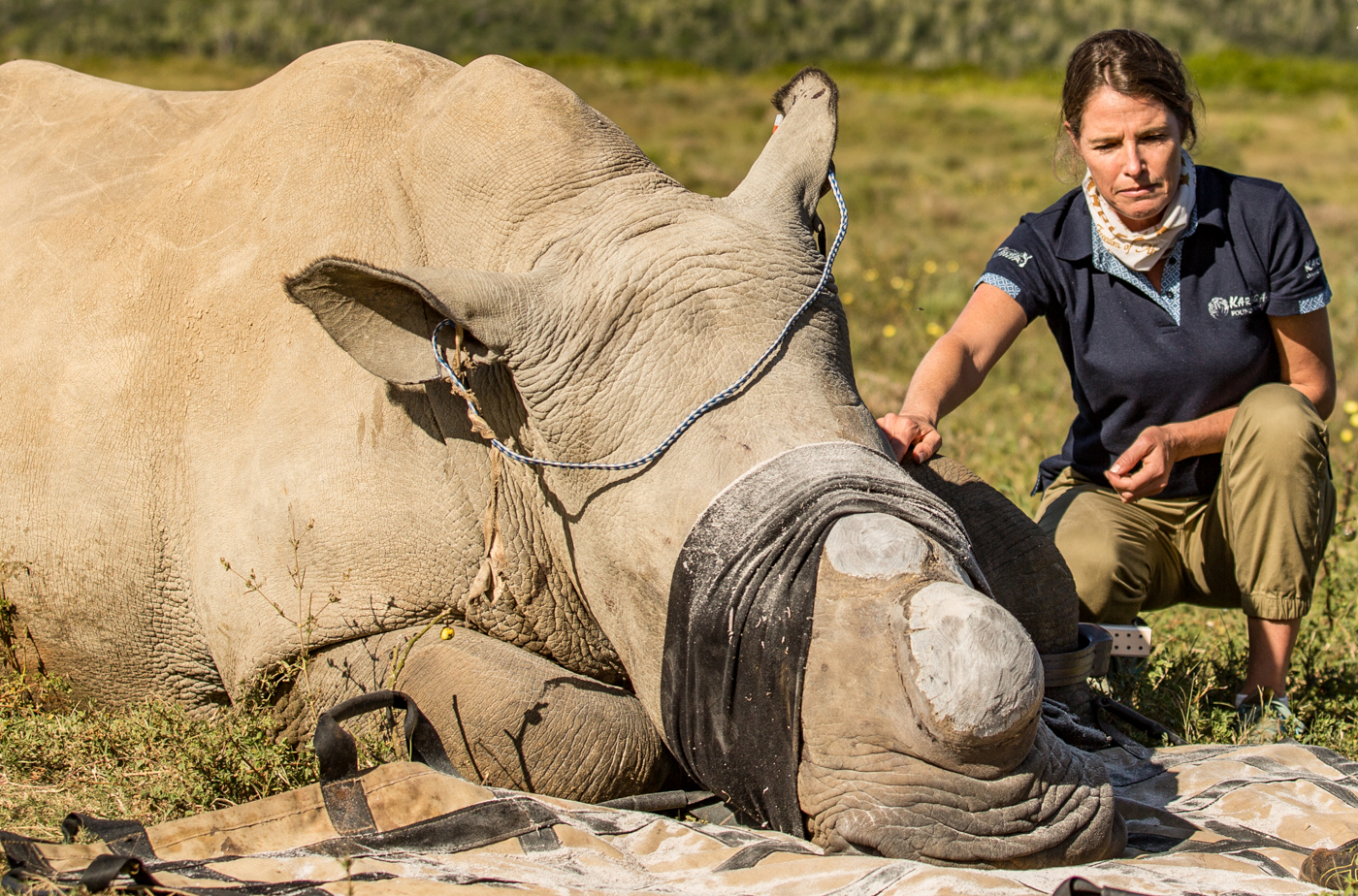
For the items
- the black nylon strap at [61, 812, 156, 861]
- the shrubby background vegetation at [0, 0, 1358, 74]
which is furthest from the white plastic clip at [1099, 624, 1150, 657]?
the shrubby background vegetation at [0, 0, 1358, 74]

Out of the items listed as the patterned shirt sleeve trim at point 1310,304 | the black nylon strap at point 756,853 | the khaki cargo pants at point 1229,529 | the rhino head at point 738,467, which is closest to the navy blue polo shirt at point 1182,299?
the patterned shirt sleeve trim at point 1310,304

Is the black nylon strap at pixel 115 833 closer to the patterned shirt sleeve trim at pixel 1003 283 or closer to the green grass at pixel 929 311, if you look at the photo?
the green grass at pixel 929 311

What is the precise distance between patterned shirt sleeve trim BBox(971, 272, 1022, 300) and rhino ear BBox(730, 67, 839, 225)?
2.80 ft

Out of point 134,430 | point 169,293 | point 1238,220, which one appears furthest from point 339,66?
point 1238,220

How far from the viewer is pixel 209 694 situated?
3672 mm

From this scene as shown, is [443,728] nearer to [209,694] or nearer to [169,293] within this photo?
[209,694]

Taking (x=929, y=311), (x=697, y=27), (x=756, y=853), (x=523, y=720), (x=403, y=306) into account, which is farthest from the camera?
(x=697, y=27)

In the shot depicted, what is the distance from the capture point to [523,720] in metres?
3.15

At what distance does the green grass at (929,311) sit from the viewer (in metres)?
3.32

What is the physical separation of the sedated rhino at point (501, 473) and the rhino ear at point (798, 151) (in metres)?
0.01

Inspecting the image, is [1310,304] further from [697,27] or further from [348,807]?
[697,27]

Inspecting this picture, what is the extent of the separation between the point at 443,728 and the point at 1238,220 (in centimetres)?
263

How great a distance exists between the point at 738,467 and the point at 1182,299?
1961 millimetres

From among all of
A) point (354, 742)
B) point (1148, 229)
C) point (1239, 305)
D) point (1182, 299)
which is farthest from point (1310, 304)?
point (354, 742)
